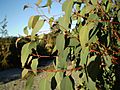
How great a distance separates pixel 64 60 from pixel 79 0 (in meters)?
0.43

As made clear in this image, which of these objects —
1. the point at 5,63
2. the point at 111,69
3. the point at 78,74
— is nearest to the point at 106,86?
the point at 111,69

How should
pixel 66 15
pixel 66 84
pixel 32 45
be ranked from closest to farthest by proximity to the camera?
1. pixel 66 84
2. pixel 66 15
3. pixel 32 45

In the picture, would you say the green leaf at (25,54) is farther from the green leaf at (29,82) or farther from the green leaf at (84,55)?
the green leaf at (84,55)

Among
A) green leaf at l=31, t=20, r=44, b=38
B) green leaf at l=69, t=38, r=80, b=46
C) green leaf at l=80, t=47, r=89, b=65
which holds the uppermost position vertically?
green leaf at l=31, t=20, r=44, b=38

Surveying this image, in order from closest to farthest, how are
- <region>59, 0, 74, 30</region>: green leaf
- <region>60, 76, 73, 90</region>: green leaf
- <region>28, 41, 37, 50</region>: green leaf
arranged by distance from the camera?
<region>60, 76, 73, 90</region>: green leaf < <region>59, 0, 74, 30</region>: green leaf < <region>28, 41, 37, 50</region>: green leaf

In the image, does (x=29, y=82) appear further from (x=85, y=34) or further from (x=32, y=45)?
(x=85, y=34)

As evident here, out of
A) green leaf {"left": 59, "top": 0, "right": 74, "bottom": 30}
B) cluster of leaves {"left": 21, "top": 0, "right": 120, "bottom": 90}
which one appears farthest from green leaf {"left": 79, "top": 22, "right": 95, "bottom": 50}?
green leaf {"left": 59, "top": 0, "right": 74, "bottom": 30}

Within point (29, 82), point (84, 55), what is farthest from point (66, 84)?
point (29, 82)

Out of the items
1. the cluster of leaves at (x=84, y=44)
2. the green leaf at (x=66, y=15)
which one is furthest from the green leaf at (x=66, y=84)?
the green leaf at (x=66, y=15)

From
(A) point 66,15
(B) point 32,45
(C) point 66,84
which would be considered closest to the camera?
(C) point 66,84

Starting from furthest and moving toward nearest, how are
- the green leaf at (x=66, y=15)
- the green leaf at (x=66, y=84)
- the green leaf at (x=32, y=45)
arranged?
the green leaf at (x=32, y=45), the green leaf at (x=66, y=15), the green leaf at (x=66, y=84)

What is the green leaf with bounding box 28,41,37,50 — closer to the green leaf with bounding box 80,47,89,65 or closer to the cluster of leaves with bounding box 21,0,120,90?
the cluster of leaves with bounding box 21,0,120,90

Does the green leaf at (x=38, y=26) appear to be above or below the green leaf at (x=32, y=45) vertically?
above

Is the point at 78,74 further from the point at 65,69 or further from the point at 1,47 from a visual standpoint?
the point at 1,47
